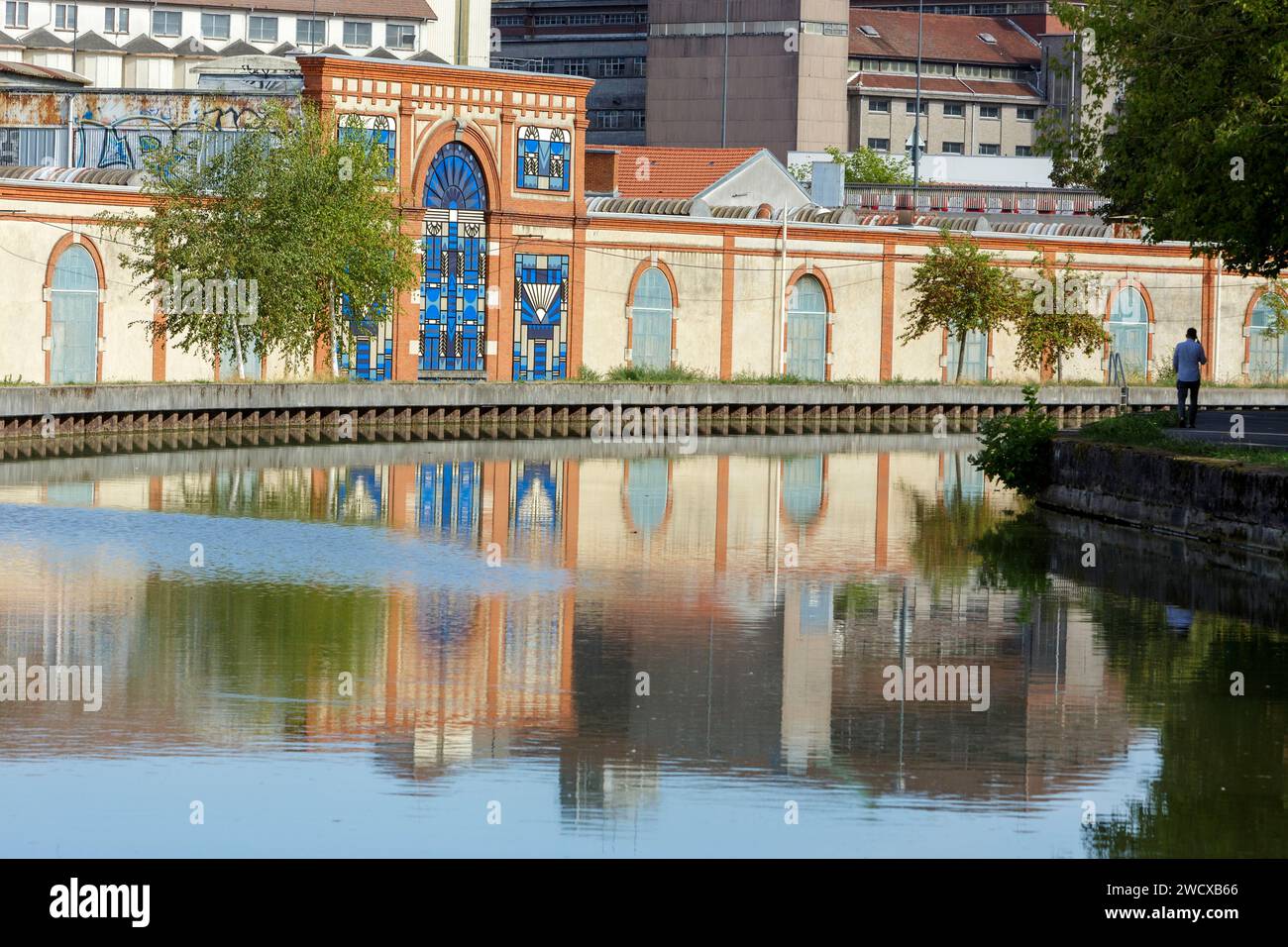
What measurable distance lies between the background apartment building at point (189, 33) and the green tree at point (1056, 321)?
3981cm

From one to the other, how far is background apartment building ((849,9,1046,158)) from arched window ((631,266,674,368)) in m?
62.4

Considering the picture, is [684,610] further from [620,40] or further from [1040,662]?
[620,40]

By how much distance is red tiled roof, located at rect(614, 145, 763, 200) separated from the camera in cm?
7481

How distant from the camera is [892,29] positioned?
124875 millimetres

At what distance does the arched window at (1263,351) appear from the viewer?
6931 cm

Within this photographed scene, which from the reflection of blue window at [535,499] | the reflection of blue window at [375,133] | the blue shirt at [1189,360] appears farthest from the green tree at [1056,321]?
the blue shirt at [1189,360]

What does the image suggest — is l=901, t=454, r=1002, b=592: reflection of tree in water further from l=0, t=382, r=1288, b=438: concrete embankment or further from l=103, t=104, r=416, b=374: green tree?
l=103, t=104, r=416, b=374: green tree

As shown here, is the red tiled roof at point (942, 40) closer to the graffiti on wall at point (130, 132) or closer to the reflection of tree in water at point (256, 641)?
the graffiti on wall at point (130, 132)

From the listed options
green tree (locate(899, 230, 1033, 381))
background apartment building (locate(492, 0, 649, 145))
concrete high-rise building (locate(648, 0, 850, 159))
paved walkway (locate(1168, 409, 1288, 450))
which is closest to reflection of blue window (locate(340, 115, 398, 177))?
green tree (locate(899, 230, 1033, 381))

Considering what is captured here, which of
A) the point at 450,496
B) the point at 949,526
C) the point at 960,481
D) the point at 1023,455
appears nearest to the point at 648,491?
the point at 450,496

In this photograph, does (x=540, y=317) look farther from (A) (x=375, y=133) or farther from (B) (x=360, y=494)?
(B) (x=360, y=494)

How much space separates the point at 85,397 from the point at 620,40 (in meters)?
95.4
